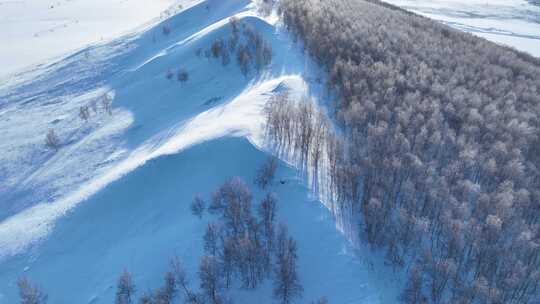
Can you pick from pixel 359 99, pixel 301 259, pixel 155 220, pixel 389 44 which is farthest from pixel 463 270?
pixel 389 44

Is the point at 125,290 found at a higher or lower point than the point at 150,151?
lower

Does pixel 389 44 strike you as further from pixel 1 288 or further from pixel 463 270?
pixel 1 288

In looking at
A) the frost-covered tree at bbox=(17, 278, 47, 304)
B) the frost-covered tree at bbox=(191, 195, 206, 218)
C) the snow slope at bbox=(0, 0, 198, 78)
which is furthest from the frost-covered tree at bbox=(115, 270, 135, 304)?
the snow slope at bbox=(0, 0, 198, 78)

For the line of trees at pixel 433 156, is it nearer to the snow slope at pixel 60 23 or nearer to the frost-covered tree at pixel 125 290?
the frost-covered tree at pixel 125 290

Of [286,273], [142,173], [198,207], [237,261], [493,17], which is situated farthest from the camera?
[493,17]

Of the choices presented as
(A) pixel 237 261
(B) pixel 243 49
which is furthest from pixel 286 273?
(B) pixel 243 49

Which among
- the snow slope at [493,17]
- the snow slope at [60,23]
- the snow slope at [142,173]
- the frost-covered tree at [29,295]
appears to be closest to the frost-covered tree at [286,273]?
the snow slope at [142,173]

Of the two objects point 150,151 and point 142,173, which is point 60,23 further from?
point 142,173
